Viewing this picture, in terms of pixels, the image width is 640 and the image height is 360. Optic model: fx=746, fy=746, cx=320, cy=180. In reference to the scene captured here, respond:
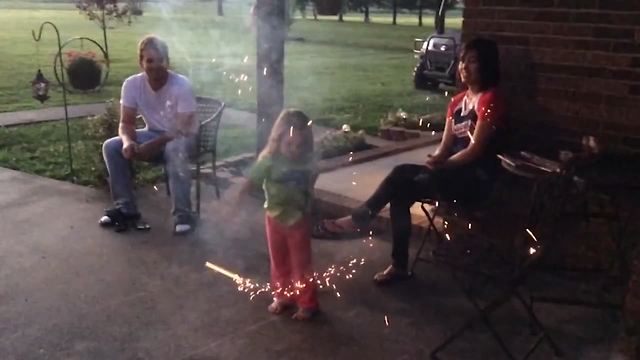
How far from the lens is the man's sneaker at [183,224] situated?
5.23 meters

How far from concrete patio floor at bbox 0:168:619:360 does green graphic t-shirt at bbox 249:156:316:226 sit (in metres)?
0.38

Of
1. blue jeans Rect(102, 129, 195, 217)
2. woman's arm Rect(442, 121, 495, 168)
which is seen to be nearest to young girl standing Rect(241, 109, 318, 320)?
woman's arm Rect(442, 121, 495, 168)

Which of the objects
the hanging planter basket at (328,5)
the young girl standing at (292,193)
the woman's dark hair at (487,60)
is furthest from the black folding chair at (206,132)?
the hanging planter basket at (328,5)

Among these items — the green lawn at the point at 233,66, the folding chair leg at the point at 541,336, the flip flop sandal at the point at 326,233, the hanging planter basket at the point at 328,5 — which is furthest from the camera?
the hanging planter basket at the point at 328,5

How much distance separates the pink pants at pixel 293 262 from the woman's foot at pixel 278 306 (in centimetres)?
2

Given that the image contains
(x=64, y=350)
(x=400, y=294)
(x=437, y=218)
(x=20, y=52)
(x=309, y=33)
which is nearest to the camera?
(x=64, y=350)

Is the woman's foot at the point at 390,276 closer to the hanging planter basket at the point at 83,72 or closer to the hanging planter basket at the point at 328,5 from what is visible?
the hanging planter basket at the point at 83,72

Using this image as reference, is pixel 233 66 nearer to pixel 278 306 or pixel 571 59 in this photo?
pixel 571 59

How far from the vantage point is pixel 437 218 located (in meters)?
5.25

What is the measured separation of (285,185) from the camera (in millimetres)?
3930

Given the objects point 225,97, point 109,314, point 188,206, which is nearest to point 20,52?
point 225,97

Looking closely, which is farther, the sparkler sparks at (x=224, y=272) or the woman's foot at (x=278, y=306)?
the sparkler sparks at (x=224, y=272)

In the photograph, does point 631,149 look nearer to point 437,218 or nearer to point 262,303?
point 437,218

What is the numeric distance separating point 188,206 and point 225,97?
7.95 metres
